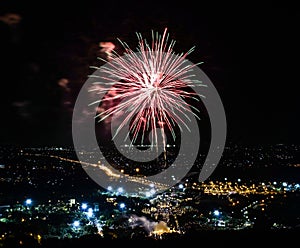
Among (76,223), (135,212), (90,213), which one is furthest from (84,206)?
(76,223)

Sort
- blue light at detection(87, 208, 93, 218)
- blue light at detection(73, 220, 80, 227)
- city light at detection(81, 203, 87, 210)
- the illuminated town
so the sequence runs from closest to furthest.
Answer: the illuminated town, blue light at detection(73, 220, 80, 227), blue light at detection(87, 208, 93, 218), city light at detection(81, 203, 87, 210)

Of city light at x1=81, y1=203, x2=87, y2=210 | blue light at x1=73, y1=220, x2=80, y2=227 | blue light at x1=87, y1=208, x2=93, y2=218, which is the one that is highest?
city light at x1=81, y1=203, x2=87, y2=210

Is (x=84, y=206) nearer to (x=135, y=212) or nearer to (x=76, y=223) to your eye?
(x=135, y=212)

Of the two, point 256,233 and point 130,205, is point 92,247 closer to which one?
point 256,233

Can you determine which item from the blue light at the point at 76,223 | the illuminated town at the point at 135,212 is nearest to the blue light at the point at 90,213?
the illuminated town at the point at 135,212

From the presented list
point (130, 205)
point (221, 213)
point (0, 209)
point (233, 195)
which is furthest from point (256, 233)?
point (233, 195)

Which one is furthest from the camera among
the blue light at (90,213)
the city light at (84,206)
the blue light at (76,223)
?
the city light at (84,206)

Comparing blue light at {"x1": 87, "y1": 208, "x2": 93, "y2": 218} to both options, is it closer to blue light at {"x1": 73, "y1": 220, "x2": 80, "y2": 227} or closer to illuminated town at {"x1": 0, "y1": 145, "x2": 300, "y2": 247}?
illuminated town at {"x1": 0, "y1": 145, "x2": 300, "y2": 247}

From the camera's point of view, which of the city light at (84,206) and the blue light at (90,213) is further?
the city light at (84,206)

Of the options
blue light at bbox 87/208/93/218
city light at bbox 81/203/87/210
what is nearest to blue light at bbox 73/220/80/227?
blue light at bbox 87/208/93/218

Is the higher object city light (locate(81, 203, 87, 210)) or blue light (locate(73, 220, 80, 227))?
city light (locate(81, 203, 87, 210))

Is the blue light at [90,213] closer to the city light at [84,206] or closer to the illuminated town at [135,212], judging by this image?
the illuminated town at [135,212]
